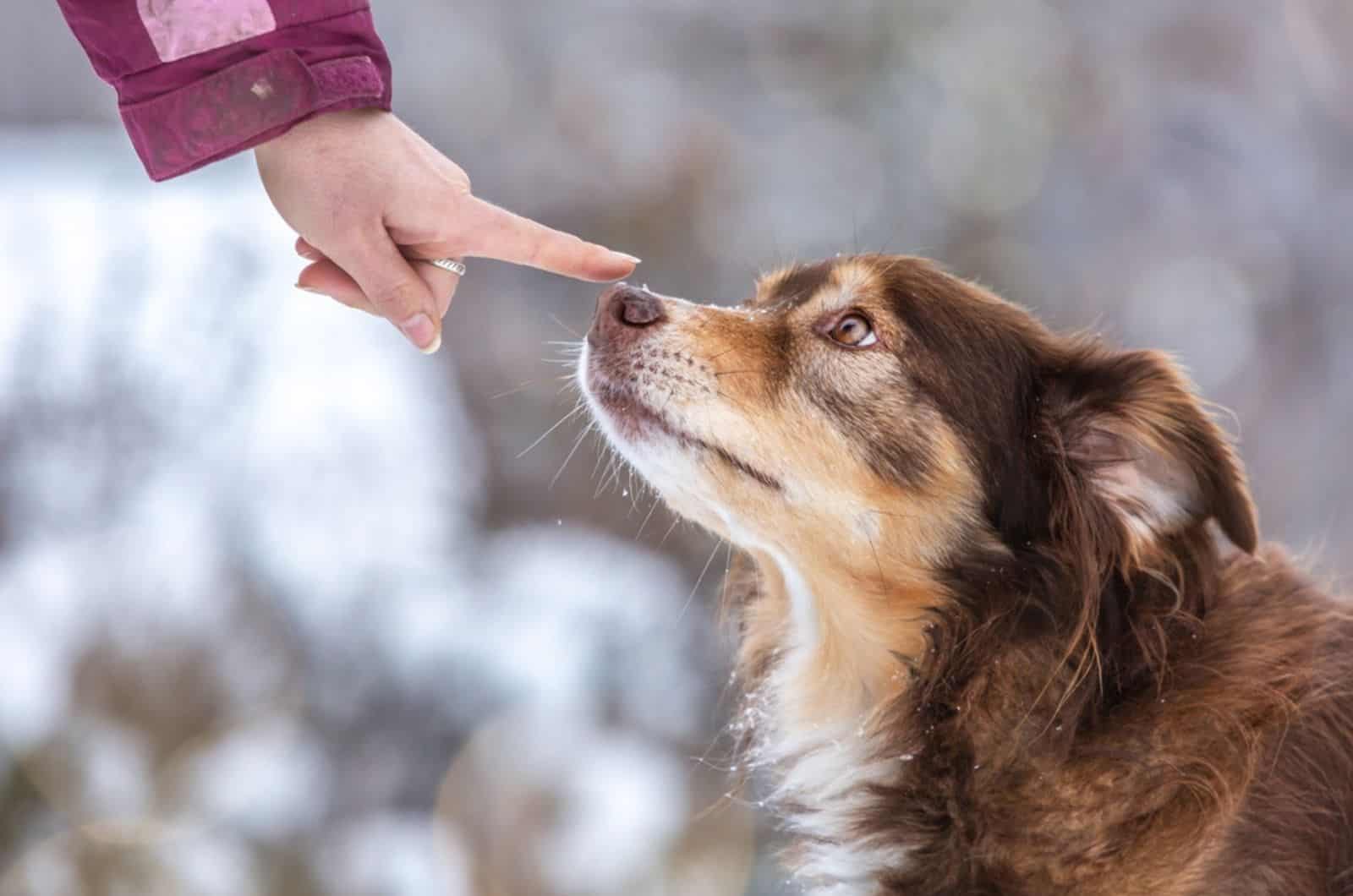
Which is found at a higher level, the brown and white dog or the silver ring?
the silver ring

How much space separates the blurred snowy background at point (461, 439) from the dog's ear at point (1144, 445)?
5.22 ft

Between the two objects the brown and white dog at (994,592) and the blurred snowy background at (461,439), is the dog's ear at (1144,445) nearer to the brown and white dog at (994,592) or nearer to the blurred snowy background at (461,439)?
the brown and white dog at (994,592)

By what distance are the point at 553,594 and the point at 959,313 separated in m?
3.06

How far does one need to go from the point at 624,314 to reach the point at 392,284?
19.5 inches

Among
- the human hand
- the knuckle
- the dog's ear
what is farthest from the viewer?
the dog's ear

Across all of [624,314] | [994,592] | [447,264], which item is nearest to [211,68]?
A: [447,264]

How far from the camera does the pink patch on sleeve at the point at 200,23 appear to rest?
1.93 meters

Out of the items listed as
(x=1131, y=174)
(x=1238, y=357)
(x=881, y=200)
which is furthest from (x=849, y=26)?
(x=1238, y=357)

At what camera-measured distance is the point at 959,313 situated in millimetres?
2570

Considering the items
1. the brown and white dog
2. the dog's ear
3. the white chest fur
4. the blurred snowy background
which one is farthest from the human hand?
the blurred snowy background

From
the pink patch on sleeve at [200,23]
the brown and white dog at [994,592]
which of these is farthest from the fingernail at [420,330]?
the pink patch on sleeve at [200,23]

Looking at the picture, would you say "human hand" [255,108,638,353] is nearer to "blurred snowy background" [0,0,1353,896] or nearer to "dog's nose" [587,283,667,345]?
"dog's nose" [587,283,667,345]

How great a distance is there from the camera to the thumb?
2.12 m

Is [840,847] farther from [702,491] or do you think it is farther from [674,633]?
[674,633]
